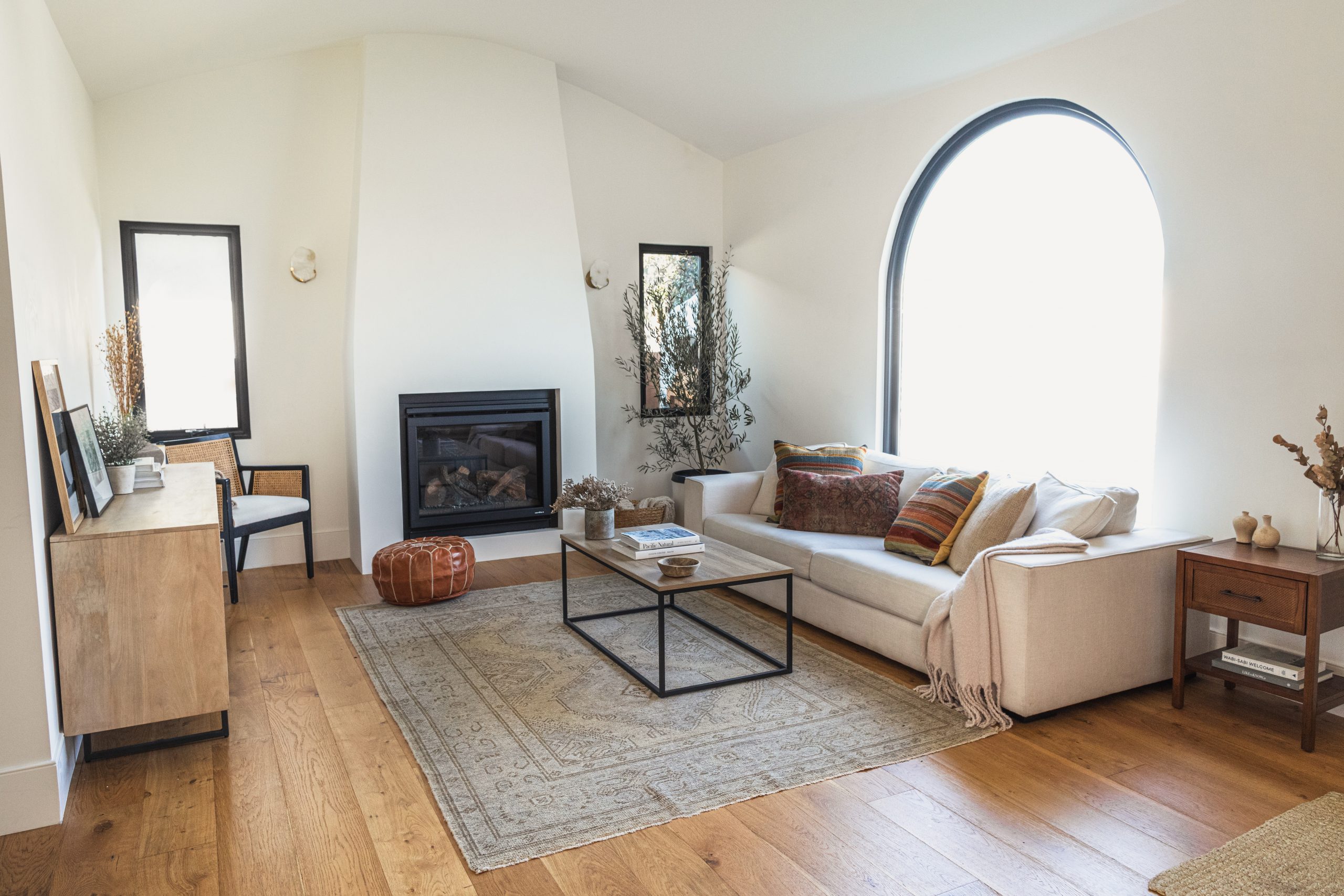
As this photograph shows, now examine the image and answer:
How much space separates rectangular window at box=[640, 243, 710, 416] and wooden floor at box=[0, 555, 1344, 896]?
338cm

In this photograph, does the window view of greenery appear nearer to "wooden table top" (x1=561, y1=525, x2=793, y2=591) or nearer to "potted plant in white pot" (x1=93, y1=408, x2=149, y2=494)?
"wooden table top" (x1=561, y1=525, x2=793, y2=591)

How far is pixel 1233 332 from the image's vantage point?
3.39 meters

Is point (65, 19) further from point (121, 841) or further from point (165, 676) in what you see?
point (121, 841)

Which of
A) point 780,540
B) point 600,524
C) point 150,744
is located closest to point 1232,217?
point 780,540

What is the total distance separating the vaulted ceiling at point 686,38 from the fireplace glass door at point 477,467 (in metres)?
2.18

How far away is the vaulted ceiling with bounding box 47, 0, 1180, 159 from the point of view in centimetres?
388

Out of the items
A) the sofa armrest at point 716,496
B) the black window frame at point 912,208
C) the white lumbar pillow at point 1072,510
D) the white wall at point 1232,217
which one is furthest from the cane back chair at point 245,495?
the white wall at point 1232,217

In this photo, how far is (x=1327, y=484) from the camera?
2.93 m

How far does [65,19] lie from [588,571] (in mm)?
3535

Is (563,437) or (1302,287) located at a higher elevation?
(1302,287)

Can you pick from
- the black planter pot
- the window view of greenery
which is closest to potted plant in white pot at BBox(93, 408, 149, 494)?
the black planter pot

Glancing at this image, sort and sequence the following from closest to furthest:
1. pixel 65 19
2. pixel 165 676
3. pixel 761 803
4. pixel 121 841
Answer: pixel 121 841
pixel 761 803
pixel 165 676
pixel 65 19

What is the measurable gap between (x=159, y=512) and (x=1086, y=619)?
3195 mm

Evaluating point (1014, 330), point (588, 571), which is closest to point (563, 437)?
point (588, 571)
